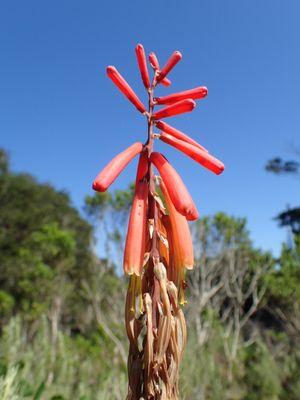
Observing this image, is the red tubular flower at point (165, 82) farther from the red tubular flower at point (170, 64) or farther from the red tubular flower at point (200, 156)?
the red tubular flower at point (200, 156)

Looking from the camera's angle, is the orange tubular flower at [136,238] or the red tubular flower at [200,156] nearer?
the orange tubular flower at [136,238]

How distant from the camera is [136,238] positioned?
162 centimetres

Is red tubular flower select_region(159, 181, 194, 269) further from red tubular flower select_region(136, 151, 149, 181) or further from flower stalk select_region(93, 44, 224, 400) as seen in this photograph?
red tubular flower select_region(136, 151, 149, 181)

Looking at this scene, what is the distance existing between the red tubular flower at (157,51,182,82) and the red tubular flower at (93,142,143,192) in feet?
1.32

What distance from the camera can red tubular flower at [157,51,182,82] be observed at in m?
1.93

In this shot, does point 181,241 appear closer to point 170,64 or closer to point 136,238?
point 136,238

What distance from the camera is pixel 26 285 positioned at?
24.3 metres

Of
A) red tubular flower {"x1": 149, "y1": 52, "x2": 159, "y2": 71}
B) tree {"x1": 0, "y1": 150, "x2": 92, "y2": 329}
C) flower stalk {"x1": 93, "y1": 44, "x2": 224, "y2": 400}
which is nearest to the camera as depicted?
flower stalk {"x1": 93, "y1": 44, "x2": 224, "y2": 400}

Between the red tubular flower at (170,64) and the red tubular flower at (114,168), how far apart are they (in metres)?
0.40

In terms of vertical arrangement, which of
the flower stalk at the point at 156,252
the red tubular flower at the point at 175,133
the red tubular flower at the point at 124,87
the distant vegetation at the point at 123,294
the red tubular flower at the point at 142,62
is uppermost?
the distant vegetation at the point at 123,294

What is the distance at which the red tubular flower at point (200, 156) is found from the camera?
1.72 metres

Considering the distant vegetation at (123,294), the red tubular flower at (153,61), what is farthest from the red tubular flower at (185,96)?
the distant vegetation at (123,294)

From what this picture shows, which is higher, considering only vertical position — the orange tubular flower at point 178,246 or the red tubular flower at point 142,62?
the red tubular flower at point 142,62

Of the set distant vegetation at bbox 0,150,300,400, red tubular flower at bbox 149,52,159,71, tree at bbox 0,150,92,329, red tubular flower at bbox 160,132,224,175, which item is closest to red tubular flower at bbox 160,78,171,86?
red tubular flower at bbox 149,52,159,71
